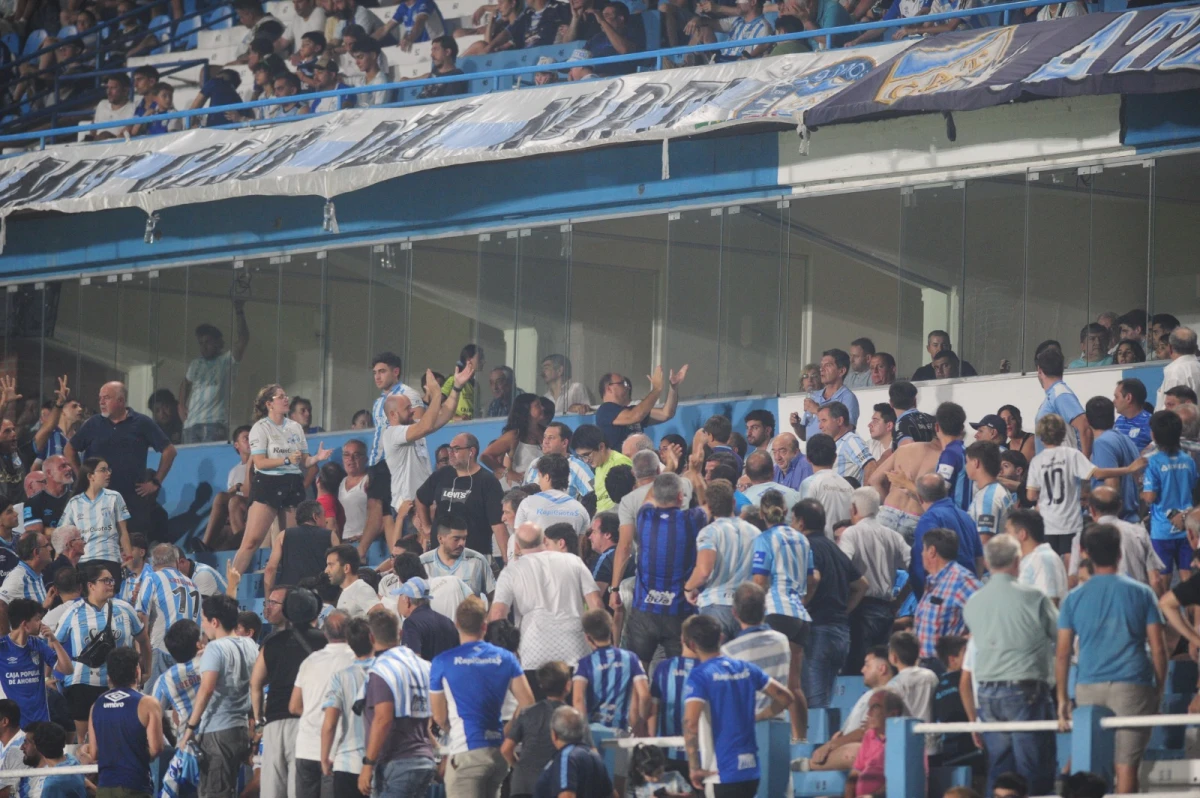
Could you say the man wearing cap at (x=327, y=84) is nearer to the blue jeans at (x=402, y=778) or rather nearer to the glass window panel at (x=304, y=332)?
the glass window panel at (x=304, y=332)

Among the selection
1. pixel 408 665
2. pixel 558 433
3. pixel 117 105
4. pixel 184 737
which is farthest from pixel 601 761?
pixel 117 105

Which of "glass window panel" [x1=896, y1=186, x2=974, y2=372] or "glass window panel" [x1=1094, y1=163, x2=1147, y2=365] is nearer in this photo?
"glass window panel" [x1=1094, y1=163, x2=1147, y2=365]

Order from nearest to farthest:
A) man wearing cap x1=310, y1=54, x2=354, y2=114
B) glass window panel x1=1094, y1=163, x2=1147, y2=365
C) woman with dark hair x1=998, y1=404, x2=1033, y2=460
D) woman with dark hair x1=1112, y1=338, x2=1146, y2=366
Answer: woman with dark hair x1=998, y1=404, x2=1033, y2=460, woman with dark hair x1=1112, y1=338, x2=1146, y2=366, glass window panel x1=1094, y1=163, x2=1147, y2=365, man wearing cap x1=310, y1=54, x2=354, y2=114

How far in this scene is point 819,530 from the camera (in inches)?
455

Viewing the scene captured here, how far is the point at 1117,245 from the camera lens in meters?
15.7

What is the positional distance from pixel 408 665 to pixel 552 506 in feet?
7.40

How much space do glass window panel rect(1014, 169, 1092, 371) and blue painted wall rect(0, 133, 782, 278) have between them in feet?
8.65

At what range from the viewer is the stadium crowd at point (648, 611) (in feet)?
31.8

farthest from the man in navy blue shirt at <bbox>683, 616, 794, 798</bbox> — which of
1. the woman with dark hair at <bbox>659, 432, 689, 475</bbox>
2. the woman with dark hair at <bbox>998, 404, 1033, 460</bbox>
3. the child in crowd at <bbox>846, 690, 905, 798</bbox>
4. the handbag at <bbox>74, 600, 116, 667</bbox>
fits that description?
the handbag at <bbox>74, 600, 116, 667</bbox>

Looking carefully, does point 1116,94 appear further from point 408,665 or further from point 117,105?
point 117,105

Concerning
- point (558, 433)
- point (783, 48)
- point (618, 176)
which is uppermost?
point (783, 48)

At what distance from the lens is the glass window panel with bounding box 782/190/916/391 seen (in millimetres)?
16922

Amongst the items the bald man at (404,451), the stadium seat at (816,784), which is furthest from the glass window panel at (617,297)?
the stadium seat at (816,784)

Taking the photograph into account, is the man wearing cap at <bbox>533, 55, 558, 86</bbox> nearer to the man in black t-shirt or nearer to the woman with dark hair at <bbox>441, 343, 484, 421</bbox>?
the woman with dark hair at <bbox>441, 343, 484, 421</bbox>
